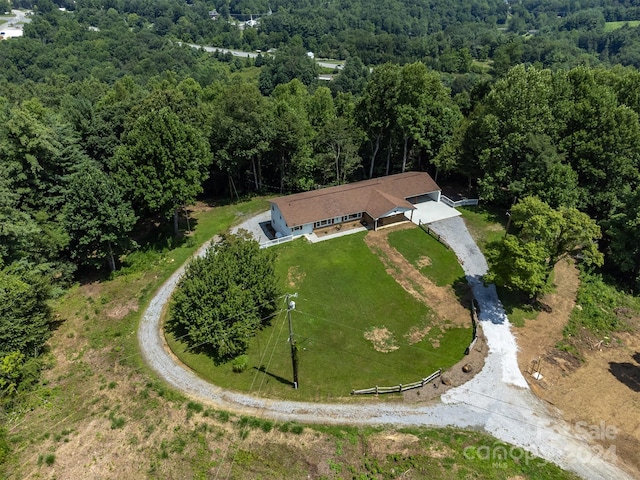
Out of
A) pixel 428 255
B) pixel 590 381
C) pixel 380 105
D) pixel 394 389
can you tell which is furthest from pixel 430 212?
pixel 394 389

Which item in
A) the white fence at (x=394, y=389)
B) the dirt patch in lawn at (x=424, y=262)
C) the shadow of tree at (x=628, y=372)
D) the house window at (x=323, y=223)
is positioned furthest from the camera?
the house window at (x=323, y=223)

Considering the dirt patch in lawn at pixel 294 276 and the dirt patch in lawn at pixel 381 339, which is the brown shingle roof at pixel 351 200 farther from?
the dirt patch in lawn at pixel 381 339

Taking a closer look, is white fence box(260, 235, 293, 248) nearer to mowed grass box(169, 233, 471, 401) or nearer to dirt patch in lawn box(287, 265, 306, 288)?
mowed grass box(169, 233, 471, 401)

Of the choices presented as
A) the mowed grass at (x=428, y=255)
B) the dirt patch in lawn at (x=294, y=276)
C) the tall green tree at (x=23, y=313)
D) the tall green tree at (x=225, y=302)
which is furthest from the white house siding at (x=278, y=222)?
the tall green tree at (x=23, y=313)

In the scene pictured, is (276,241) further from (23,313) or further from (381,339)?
(23,313)

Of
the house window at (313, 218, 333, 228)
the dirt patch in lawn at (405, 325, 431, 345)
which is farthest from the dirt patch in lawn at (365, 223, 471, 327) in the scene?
the house window at (313, 218, 333, 228)

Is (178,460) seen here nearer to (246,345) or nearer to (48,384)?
(246,345)
